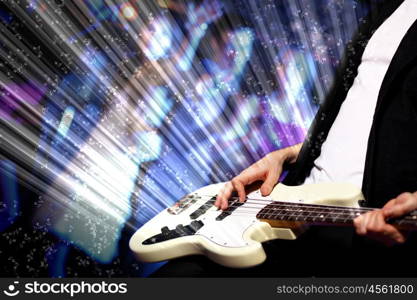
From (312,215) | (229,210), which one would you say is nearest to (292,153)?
(229,210)

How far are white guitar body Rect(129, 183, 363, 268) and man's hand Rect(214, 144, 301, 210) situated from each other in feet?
0.12

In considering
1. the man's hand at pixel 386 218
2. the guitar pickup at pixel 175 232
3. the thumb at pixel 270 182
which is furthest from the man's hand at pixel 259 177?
the man's hand at pixel 386 218

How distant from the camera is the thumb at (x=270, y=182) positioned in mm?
1478

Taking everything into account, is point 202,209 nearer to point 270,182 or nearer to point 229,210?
point 229,210

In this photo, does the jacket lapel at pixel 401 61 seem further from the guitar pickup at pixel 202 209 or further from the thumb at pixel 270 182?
the guitar pickup at pixel 202 209

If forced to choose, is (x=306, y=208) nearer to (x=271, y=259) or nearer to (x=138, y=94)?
(x=271, y=259)

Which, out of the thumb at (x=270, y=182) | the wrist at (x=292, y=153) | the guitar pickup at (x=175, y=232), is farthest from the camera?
the wrist at (x=292, y=153)

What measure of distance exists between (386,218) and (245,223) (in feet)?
1.64

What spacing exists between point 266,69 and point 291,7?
0.43 metres

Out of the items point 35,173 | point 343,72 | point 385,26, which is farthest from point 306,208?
point 35,173

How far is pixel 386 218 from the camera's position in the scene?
3.17 ft

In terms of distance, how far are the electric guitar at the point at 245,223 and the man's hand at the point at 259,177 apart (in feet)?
0.10

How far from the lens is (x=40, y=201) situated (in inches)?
81.7

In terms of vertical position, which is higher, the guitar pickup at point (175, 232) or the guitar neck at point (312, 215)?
the guitar pickup at point (175, 232)
